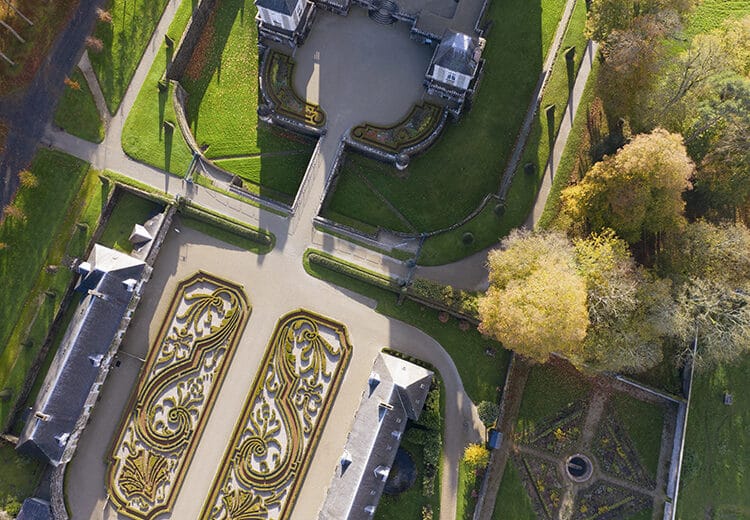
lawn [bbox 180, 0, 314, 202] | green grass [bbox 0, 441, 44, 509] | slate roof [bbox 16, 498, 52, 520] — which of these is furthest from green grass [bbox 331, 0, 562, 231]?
slate roof [bbox 16, 498, 52, 520]

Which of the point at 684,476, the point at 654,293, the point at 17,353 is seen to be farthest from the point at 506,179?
the point at 17,353

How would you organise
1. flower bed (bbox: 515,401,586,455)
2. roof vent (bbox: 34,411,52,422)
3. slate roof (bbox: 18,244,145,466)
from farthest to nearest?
flower bed (bbox: 515,401,586,455), slate roof (bbox: 18,244,145,466), roof vent (bbox: 34,411,52,422)

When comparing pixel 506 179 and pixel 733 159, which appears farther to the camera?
pixel 506 179

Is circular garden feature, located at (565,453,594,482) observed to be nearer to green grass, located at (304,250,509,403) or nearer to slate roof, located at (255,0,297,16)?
green grass, located at (304,250,509,403)

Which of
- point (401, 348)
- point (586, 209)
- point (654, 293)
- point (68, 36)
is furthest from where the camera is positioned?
point (68, 36)

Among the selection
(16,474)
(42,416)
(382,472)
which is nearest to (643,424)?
(382,472)

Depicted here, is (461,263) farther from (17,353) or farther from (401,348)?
(17,353)
